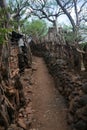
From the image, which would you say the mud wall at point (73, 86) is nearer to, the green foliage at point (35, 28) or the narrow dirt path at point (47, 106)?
the narrow dirt path at point (47, 106)

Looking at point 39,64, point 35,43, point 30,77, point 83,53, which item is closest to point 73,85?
point 83,53

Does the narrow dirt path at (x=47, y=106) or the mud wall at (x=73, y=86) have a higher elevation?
the mud wall at (x=73, y=86)

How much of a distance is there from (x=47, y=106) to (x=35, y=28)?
88.8ft

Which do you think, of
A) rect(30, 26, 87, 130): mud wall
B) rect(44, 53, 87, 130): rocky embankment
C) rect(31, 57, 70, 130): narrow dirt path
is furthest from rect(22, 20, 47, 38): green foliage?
rect(44, 53, 87, 130): rocky embankment

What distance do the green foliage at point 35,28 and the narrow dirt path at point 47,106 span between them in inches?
760

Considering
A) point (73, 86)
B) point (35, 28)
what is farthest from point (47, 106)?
point (35, 28)

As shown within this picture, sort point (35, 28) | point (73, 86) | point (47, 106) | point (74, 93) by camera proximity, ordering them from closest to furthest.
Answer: point (74, 93)
point (73, 86)
point (47, 106)
point (35, 28)

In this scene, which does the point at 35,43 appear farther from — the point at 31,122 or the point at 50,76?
the point at 31,122

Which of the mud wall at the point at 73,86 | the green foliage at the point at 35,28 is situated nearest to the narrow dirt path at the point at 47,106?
the mud wall at the point at 73,86

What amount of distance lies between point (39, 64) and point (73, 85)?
10181 mm

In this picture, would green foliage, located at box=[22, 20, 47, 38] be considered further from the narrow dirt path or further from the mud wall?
the narrow dirt path

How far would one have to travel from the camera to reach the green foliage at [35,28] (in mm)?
34375

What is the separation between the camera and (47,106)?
10.9m

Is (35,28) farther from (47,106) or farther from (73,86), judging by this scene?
(73,86)
